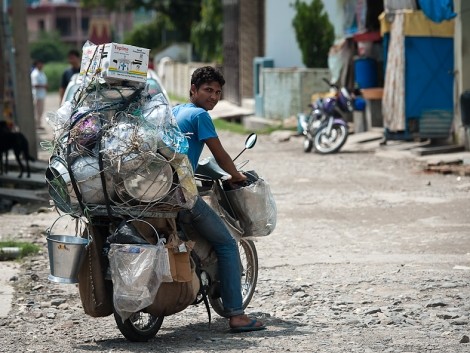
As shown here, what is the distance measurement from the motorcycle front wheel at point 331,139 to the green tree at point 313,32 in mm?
7638

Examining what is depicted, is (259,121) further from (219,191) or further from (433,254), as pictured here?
(219,191)

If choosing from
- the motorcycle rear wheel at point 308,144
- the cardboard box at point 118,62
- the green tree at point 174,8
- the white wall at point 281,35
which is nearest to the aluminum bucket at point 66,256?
→ the cardboard box at point 118,62

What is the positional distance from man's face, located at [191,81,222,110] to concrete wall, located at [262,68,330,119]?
1847 cm

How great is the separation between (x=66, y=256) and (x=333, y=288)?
2.68 m

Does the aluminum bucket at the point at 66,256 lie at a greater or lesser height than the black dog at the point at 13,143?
greater

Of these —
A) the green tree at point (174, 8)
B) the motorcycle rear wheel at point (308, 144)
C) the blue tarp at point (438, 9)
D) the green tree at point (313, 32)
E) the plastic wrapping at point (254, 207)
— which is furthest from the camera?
the green tree at point (174, 8)

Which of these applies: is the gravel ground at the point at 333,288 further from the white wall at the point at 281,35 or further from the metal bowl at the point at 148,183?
the white wall at the point at 281,35

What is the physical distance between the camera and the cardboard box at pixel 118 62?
6.50m

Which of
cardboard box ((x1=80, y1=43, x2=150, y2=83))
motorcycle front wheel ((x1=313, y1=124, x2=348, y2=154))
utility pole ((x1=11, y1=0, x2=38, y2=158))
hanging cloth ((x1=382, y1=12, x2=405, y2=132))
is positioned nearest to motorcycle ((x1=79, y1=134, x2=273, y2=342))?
cardboard box ((x1=80, y1=43, x2=150, y2=83))

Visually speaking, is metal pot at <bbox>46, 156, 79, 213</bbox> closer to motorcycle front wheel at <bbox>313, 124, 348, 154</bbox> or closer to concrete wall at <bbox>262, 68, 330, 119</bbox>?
motorcycle front wheel at <bbox>313, 124, 348, 154</bbox>

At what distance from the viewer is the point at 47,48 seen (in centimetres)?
9462

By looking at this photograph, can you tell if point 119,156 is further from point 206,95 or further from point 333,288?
point 333,288

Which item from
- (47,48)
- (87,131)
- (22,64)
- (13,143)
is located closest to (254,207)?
(87,131)

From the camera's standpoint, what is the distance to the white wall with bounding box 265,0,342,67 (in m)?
28.7
